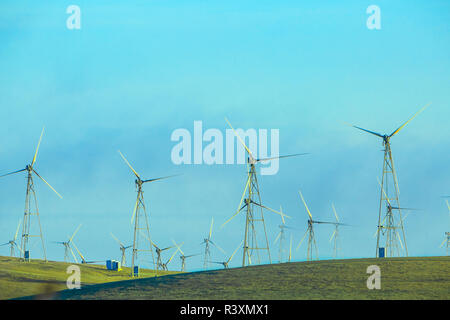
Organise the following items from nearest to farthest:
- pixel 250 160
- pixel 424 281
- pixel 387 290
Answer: pixel 387 290 → pixel 424 281 → pixel 250 160

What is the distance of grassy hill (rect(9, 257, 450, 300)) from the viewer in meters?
59.5

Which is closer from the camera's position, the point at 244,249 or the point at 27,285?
the point at 27,285

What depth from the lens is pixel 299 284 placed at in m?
65.6

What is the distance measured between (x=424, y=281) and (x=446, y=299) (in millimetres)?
9731

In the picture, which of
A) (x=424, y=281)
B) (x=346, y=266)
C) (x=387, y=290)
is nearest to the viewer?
(x=387, y=290)

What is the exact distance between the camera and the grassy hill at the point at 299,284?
2341 inches

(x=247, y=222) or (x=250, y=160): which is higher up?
(x=250, y=160)
